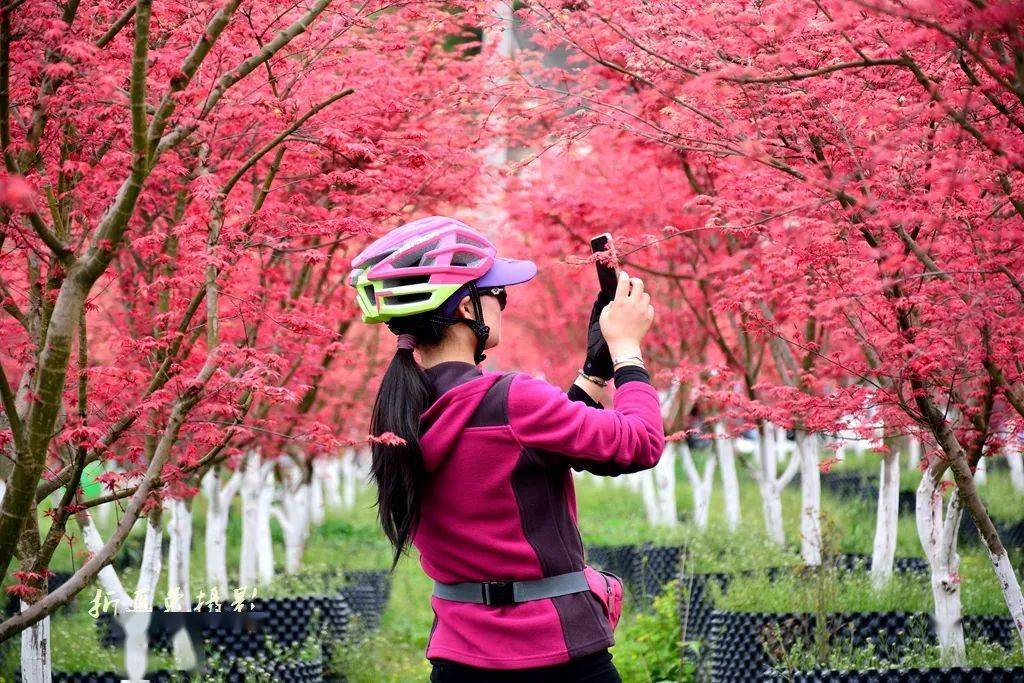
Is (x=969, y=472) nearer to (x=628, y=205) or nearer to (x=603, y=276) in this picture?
(x=603, y=276)

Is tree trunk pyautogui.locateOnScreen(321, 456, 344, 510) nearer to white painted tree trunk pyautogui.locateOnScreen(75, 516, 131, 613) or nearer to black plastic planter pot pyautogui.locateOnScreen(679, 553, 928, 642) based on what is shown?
black plastic planter pot pyautogui.locateOnScreen(679, 553, 928, 642)

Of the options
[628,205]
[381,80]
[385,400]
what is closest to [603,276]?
[385,400]

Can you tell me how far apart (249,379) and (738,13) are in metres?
2.64

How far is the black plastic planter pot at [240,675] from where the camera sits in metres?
6.63

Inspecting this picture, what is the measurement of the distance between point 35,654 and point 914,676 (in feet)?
14.0

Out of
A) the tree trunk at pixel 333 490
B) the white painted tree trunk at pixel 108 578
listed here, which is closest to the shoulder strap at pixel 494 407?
the white painted tree trunk at pixel 108 578

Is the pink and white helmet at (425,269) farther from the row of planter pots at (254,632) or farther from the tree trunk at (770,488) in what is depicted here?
the tree trunk at (770,488)

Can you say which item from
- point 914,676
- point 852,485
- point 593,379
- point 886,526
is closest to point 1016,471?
point 852,485

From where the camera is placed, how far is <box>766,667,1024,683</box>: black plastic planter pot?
5371 mm

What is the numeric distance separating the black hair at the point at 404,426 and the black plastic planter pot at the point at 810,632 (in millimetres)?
4457

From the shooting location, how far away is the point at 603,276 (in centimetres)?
298

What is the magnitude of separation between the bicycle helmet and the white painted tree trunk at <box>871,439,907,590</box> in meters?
6.16

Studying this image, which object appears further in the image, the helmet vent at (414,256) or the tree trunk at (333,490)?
the tree trunk at (333,490)

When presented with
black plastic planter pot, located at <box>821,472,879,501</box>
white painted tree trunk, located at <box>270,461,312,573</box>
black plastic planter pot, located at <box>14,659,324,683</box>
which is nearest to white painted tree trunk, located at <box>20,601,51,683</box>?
black plastic planter pot, located at <box>14,659,324,683</box>
